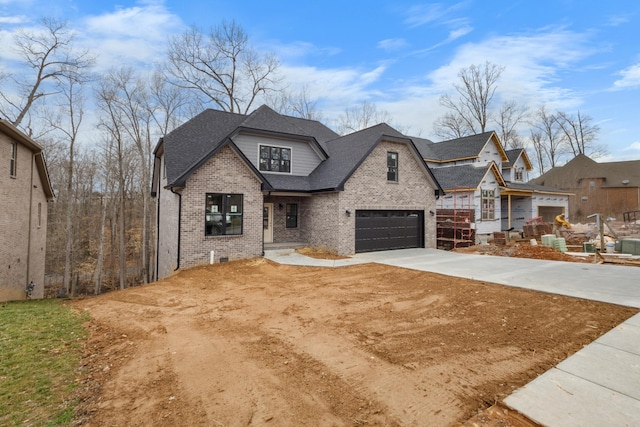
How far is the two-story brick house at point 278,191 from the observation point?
1213 cm

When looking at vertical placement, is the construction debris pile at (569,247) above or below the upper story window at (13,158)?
below

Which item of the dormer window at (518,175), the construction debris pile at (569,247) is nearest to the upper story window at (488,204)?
the construction debris pile at (569,247)

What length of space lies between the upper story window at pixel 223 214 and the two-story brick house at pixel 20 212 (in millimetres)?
7056

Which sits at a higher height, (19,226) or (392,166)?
(392,166)

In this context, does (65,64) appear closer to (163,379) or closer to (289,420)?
(163,379)

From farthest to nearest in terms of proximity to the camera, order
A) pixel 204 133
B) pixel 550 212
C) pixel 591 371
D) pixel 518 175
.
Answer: pixel 550 212 → pixel 518 175 → pixel 204 133 → pixel 591 371

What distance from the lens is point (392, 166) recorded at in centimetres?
1609

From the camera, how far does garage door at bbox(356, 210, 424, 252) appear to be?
15141 millimetres

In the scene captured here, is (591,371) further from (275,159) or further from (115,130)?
(115,130)

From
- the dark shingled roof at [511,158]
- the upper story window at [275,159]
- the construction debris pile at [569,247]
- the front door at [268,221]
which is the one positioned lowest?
the construction debris pile at [569,247]

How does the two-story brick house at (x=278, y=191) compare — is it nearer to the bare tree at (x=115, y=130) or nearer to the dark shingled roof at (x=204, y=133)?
the dark shingled roof at (x=204, y=133)

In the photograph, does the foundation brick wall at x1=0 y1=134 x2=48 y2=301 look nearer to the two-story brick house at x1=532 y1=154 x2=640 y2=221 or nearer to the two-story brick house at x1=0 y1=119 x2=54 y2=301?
the two-story brick house at x1=0 y1=119 x2=54 y2=301

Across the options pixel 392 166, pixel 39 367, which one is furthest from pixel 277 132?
pixel 39 367

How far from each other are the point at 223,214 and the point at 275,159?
4.75 m
